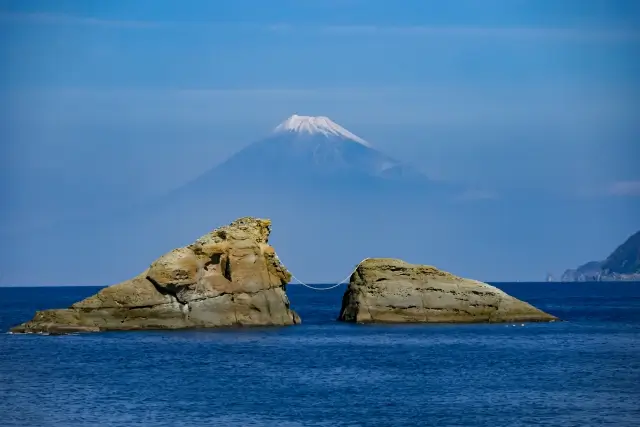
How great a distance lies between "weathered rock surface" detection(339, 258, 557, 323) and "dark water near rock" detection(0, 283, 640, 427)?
7.23 ft

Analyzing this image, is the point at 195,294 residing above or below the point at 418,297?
below

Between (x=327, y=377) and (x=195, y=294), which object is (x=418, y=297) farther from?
(x=327, y=377)

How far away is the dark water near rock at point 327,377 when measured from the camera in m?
51.9

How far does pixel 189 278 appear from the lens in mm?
91875

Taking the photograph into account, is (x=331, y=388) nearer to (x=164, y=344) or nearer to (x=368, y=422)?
Answer: (x=368, y=422)

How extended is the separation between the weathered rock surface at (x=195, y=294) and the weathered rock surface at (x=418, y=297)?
23.3 feet

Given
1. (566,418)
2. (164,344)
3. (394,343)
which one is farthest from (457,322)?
(566,418)

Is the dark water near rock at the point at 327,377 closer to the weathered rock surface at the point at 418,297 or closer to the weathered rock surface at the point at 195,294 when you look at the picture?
the weathered rock surface at the point at 195,294

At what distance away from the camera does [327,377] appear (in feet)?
218

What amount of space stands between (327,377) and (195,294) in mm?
28746

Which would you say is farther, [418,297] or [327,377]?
[418,297]

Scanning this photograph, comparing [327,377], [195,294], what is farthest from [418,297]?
[327,377]

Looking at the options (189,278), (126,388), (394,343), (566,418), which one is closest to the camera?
(566,418)

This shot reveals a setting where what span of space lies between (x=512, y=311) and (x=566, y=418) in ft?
174
